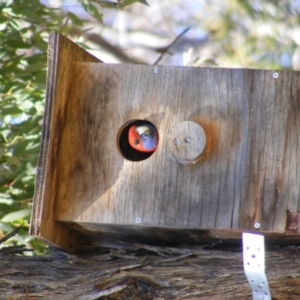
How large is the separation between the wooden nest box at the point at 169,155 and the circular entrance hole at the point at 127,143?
25mm

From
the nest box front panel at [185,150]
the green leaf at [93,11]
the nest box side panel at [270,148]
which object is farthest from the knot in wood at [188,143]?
the green leaf at [93,11]

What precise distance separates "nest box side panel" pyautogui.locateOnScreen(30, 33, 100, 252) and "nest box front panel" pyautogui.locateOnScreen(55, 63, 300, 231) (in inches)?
1.8

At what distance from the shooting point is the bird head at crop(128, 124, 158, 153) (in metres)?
3.20

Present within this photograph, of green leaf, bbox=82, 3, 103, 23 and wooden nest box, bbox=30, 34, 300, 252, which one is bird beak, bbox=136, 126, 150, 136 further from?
green leaf, bbox=82, 3, 103, 23

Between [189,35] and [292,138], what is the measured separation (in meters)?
7.24

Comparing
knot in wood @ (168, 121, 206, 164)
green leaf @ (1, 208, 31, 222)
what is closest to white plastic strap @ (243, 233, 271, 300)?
knot in wood @ (168, 121, 206, 164)

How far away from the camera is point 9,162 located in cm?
403

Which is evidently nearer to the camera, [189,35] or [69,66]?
[69,66]

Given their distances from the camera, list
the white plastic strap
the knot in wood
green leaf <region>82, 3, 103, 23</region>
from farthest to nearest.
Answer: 1. green leaf <region>82, 3, 103, 23</region>
2. the knot in wood
3. the white plastic strap

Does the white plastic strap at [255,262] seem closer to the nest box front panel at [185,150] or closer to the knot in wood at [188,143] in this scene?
the nest box front panel at [185,150]

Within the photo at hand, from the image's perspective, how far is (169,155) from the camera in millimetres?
3045

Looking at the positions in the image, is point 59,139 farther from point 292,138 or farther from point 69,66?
point 292,138

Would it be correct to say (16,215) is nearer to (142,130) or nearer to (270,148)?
(142,130)

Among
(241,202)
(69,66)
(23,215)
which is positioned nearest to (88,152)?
(69,66)
